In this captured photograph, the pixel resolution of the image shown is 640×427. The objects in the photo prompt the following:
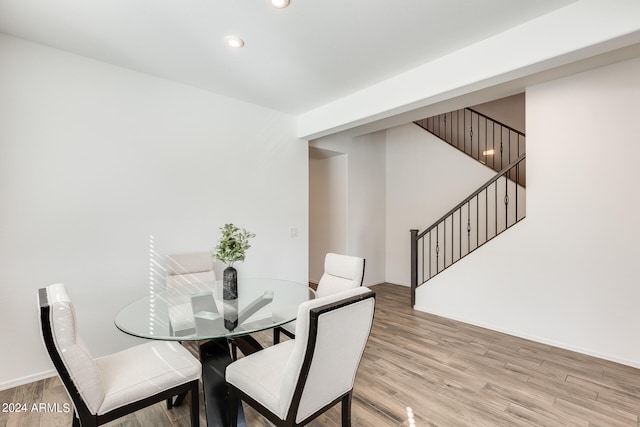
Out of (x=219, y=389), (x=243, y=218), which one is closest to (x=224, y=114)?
(x=243, y=218)

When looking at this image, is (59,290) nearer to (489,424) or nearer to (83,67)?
(83,67)

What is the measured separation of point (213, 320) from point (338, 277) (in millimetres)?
1178

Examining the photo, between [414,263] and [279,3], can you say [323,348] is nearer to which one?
[279,3]

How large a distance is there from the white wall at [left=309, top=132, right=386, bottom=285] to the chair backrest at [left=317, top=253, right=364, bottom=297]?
8.26ft

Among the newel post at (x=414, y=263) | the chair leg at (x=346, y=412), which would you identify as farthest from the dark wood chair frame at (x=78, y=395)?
the newel post at (x=414, y=263)

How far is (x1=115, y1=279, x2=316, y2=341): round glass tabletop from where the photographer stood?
167cm

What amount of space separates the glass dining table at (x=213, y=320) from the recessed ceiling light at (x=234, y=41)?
200 cm

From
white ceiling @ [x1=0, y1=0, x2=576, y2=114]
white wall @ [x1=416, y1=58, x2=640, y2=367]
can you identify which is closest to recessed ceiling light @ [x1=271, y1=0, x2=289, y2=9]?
white ceiling @ [x1=0, y1=0, x2=576, y2=114]

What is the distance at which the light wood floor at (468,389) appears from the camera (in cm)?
197

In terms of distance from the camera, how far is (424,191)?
17.5ft

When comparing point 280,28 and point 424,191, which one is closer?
point 280,28

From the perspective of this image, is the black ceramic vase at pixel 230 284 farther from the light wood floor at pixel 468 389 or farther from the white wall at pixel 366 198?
the white wall at pixel 366 198

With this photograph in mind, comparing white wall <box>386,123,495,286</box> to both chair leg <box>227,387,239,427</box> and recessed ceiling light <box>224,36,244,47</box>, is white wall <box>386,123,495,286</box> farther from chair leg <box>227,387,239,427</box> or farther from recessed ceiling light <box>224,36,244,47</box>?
chair leg <box>227,387,239,427</box>

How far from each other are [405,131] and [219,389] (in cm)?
507
